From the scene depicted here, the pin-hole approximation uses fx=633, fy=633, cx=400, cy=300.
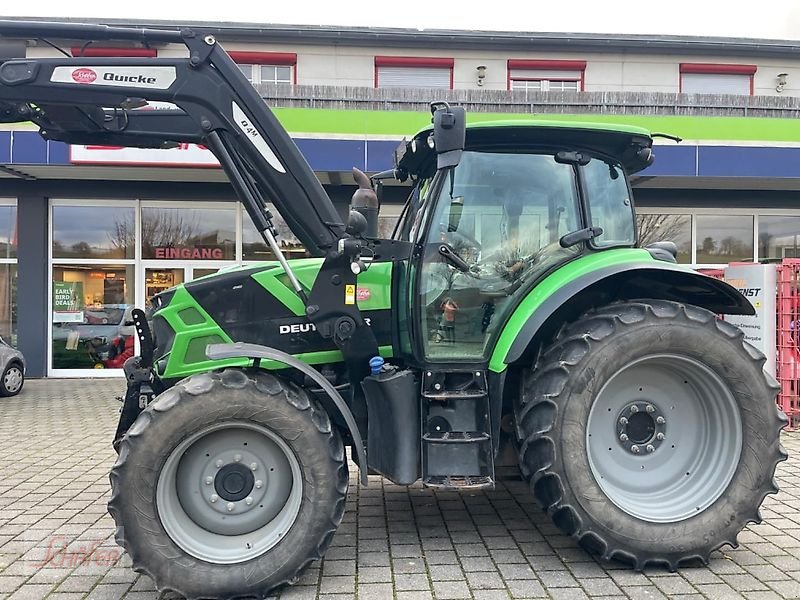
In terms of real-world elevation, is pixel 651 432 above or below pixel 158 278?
below

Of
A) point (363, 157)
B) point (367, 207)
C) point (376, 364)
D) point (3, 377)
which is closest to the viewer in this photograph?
point (376, 364)

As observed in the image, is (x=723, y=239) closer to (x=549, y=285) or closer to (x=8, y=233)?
(x=549, y=285)

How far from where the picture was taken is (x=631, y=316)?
11.9 ft

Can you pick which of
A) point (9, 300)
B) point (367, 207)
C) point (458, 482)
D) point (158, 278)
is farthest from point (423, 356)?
point (9, 300)

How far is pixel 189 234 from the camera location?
40.4 feet

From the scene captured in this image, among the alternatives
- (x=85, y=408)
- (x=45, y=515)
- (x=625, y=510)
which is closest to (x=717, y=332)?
(x=625, y=510)

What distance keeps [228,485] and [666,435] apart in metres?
2.60

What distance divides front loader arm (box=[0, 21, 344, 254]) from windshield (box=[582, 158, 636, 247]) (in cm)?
159

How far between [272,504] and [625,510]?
197cm

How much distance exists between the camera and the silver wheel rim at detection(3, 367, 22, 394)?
396 inches

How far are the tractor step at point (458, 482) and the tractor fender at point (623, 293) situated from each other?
0.66m

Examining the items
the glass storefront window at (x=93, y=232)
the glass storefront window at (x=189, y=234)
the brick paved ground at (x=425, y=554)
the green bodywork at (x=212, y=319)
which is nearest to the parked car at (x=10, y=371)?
the glass storefront window at (x=93, y=232)

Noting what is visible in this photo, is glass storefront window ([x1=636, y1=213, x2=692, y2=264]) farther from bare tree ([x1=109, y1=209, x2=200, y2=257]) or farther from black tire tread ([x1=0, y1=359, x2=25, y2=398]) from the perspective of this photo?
black tire tread ([x1=0, y1=359, x2=25, y2=398])

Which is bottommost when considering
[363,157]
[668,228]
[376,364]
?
[376,364]
